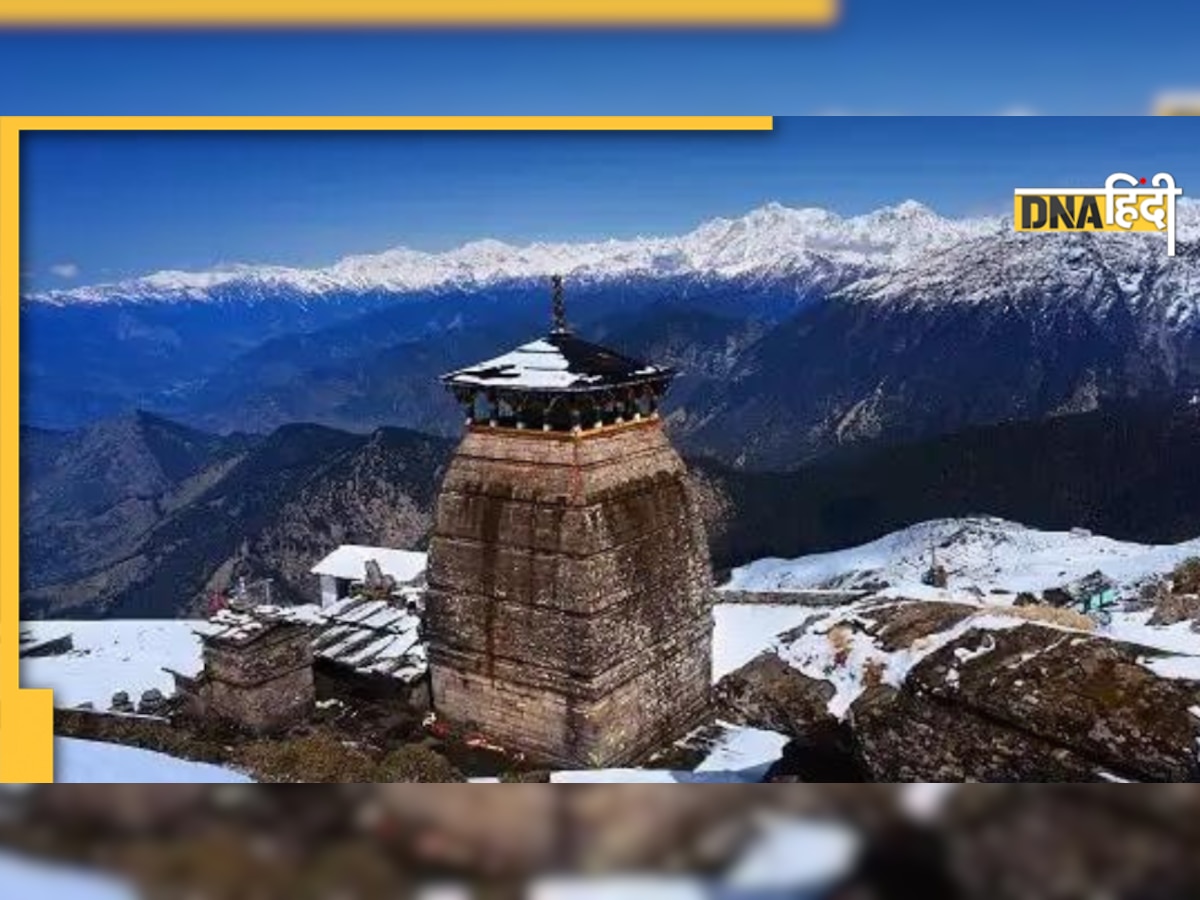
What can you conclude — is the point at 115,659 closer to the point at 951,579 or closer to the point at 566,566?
the point at 566,566

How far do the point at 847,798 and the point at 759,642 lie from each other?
12.8 m

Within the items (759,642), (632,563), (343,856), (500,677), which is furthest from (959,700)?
(759,642)

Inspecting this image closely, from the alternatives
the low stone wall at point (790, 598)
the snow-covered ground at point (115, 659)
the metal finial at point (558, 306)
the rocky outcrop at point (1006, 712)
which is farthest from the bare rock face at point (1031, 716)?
the low stone wall at point (790, 598)

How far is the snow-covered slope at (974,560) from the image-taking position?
2367cm

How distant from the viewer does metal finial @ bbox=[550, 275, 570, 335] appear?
41.4 feet

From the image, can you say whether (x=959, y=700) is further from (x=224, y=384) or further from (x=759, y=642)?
(x=224, y=384)

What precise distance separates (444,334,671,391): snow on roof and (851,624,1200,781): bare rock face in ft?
18.5

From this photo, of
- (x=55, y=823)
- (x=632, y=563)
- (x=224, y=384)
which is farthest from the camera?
(x=224, y=384)

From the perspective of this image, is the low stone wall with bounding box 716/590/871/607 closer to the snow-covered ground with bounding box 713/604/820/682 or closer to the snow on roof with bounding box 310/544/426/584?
the snow-covered ground with bounding box 713/604/820/682

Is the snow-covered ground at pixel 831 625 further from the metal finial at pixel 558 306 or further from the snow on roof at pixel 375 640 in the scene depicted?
the metal finial at pixel 558 306

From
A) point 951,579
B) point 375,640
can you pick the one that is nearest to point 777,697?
point 375,640

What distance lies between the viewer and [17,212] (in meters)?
6.82

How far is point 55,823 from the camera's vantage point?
2.45 metres

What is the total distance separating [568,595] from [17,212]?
614cm
